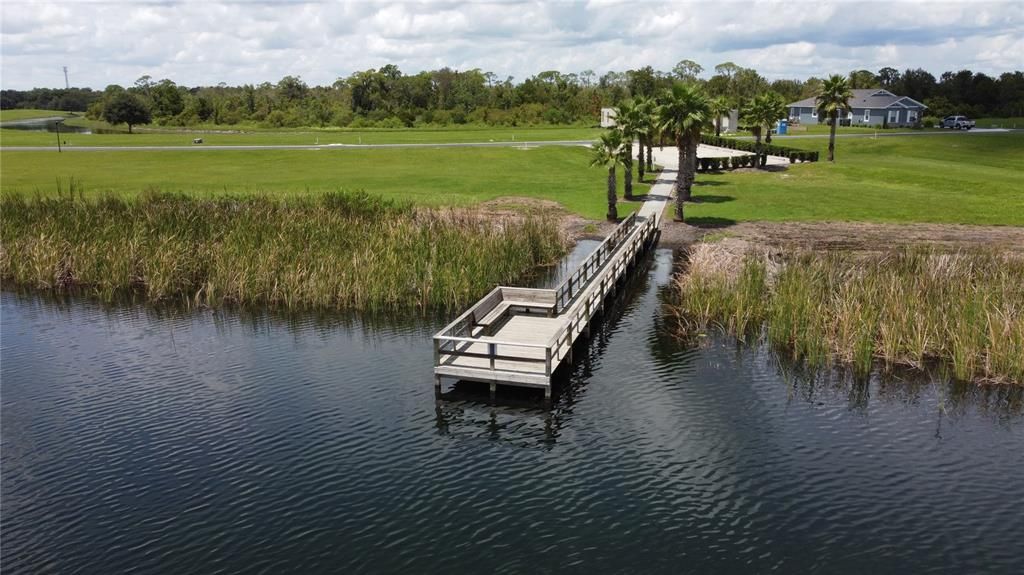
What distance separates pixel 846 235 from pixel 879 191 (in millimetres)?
21387

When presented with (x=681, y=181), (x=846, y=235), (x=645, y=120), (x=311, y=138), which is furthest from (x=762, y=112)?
(x=311, y=138)

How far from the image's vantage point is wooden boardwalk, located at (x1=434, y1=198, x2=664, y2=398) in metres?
26.9

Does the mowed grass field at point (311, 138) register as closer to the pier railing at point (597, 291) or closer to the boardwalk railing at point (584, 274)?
the pier railing at point (597, 291)

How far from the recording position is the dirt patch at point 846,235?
46.5 meters

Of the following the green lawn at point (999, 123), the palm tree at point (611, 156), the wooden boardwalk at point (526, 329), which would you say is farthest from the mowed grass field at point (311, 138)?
the green lawn at point (999, 123)

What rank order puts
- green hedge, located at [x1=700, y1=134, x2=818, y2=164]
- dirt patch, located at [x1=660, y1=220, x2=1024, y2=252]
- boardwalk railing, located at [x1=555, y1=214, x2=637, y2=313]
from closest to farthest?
boardwalk railing, located at [x1=555, y1=214, x2=637, y2=313], dirt patch, located at [x1=660, y1=220, x2=1024, y2=252], green hedge, located at [x1=700, y1=134, x2=818, y2=164]

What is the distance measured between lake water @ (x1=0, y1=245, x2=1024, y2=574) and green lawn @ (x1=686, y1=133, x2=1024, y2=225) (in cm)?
3154

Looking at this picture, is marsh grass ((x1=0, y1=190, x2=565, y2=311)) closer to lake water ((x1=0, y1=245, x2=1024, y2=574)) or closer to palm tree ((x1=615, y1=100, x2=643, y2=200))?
lake water ((x1=0, y1=245, x2=1024, y2=574))

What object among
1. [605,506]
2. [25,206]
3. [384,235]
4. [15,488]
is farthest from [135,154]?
[605,506]

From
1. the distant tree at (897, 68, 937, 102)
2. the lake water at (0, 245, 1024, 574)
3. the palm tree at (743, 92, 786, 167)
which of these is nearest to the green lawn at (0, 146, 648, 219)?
the palm tree at (743, 92, 786, 167)

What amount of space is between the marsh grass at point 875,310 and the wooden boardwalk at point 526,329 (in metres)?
4.76

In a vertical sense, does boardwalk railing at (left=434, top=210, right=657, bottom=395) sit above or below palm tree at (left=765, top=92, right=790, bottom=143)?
below

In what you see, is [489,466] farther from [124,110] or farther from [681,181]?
[124,110]

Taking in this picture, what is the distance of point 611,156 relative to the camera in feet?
188
